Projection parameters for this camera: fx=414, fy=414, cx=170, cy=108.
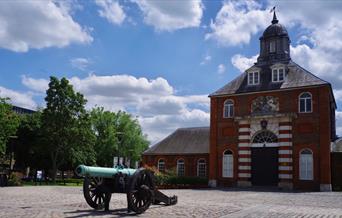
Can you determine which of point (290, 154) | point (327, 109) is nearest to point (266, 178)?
point (290, 154)

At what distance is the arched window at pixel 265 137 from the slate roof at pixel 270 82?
144 inches

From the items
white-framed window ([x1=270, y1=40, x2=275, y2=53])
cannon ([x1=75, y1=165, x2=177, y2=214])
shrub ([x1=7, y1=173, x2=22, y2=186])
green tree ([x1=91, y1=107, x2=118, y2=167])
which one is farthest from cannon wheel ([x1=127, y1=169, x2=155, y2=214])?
green tree ([x1=91, y1=107, x2=118, y2=167])

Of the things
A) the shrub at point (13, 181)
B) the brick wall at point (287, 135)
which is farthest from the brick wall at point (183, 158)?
the shrub at point (13, 181)

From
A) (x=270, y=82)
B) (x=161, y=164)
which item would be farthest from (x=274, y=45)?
(x=161, y=164)

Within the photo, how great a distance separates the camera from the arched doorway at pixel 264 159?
33.6 metres

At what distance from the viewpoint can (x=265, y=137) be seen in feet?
113

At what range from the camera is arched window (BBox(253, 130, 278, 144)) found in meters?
34.0

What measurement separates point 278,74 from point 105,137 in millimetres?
30002

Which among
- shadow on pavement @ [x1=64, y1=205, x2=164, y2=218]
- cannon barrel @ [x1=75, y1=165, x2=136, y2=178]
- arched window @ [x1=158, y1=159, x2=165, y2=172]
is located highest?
arched window @ [x1=158, y1=159, x2=165, y2=172]

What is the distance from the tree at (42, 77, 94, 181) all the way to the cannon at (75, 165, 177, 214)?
25.0 metres

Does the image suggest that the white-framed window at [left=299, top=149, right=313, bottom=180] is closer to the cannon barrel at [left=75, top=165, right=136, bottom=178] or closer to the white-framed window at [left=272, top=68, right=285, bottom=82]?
the white-framed window at [left=272, top=68, right=285, bottom=82]

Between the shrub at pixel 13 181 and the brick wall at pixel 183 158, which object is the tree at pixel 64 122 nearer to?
the shrub at pixel 13 181

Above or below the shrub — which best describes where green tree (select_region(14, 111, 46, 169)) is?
above

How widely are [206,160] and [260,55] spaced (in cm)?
1147
